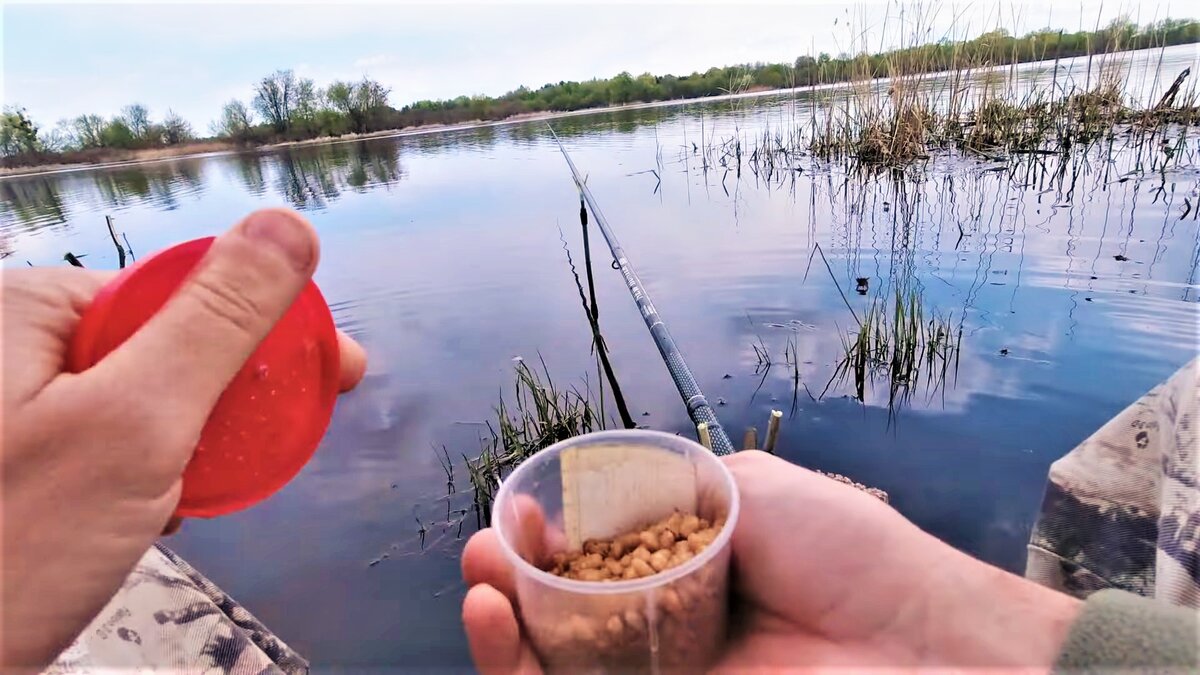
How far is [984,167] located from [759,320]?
5262 mm

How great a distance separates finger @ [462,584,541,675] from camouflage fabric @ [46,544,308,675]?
0.74 meters

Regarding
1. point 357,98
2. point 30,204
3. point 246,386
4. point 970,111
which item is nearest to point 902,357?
point 246,386

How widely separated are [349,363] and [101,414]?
0.37 meters

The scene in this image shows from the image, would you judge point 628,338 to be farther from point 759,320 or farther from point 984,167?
point 984,167

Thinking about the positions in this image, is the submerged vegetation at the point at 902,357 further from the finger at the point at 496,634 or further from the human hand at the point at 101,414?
the human hand at the point at 101,414

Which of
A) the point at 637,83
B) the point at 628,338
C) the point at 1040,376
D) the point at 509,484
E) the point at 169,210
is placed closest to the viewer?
the point at 509,484

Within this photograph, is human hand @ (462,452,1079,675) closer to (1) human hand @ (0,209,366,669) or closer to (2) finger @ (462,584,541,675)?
(2) finger @ (462,584,541,675)

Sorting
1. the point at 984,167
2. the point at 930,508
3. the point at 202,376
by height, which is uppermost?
the point at 202,376

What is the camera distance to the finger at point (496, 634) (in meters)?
1.09

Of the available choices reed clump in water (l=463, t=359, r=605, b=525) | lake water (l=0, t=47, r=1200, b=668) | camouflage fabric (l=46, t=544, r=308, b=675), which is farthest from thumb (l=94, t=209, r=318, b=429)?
reed clump in water (l=463, t=359, r=605, b=525)

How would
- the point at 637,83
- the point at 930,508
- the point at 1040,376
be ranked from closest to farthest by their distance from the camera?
the point at 930,508
the point at 1040,376
the point at 637,83

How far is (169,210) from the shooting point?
11.6 metres

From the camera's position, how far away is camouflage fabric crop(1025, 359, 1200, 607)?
1073 millimetres

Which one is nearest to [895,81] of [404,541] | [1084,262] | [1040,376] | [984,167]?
[984,167]
